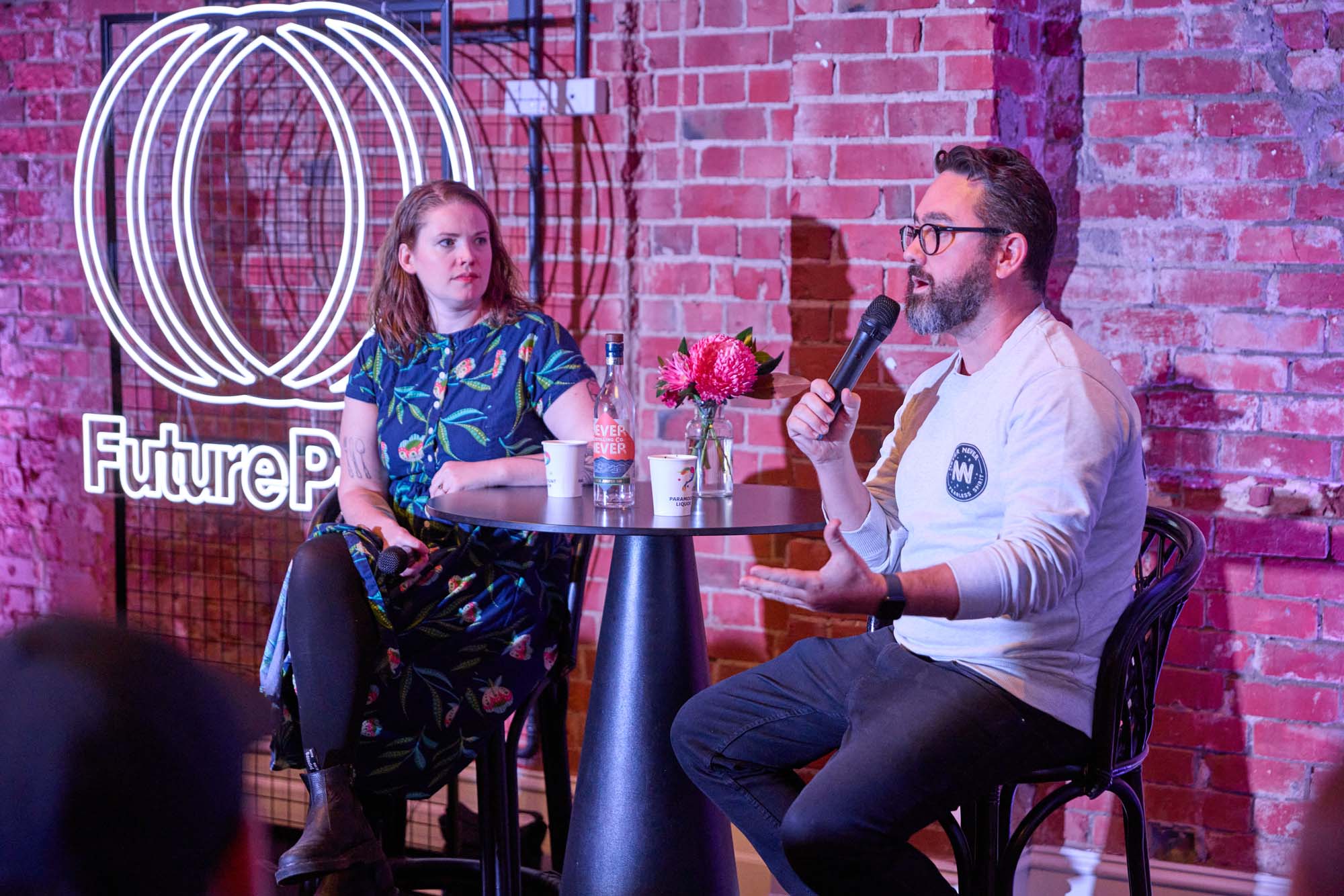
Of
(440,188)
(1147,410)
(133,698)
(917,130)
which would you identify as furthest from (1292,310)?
(133,698)

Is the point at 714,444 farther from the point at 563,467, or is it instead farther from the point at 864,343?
the point at 864,343

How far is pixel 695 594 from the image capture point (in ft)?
7.19

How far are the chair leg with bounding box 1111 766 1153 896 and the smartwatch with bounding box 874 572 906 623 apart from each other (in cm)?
58

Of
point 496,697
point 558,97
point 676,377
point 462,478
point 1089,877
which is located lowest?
point 1089,877

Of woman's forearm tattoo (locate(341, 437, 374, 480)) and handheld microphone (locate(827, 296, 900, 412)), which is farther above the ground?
handheld microphone (locate(827, 296, 900, 412))

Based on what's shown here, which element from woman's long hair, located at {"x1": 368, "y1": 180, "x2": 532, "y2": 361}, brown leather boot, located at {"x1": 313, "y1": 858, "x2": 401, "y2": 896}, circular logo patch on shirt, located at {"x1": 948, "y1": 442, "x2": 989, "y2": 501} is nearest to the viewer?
circular logo patch on shirt, located at {"x1": 948, "y1": 442, "x2": 989, "y2": 501}

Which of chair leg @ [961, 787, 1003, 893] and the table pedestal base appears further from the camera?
the table pedestal base

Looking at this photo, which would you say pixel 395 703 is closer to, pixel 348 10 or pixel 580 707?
pixel 580 707

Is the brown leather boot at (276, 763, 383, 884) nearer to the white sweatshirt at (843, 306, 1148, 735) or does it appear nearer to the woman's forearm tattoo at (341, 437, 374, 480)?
the woman's forearm tattoo at (341, 437, 374, 480)

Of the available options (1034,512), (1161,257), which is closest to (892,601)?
(1034,512)

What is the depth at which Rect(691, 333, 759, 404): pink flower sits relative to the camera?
6.89ft

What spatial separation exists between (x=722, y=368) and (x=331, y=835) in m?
0.98

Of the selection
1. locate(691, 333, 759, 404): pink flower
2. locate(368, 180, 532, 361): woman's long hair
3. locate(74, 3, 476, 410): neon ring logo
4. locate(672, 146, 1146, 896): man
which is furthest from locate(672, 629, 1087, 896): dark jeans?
locate(74, 3, 476, 410): neon ring logo

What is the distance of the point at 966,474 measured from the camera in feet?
5.88
